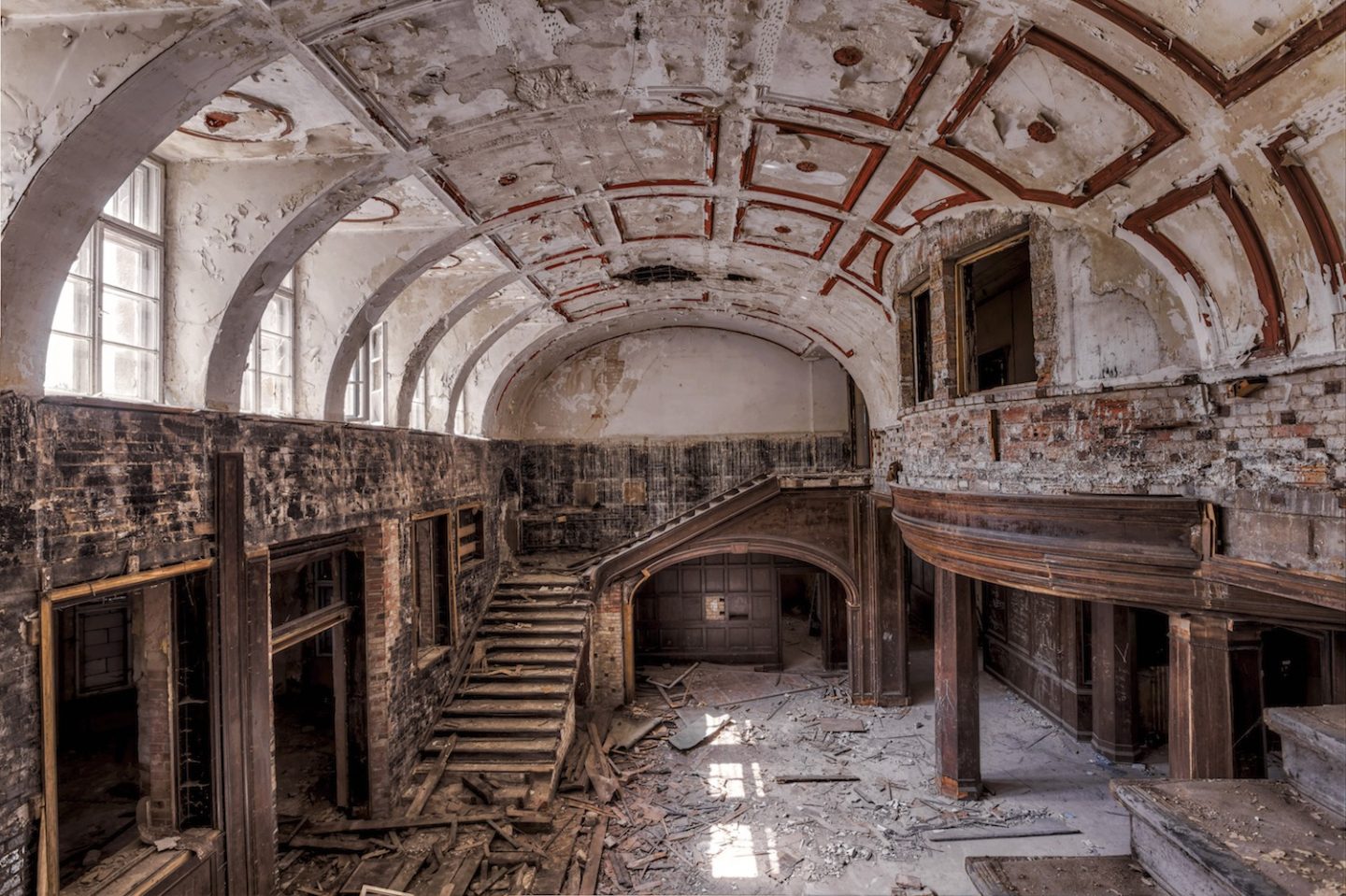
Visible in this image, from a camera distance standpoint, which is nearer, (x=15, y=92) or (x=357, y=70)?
(x=15, y=92)

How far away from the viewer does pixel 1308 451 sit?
14.4 feet

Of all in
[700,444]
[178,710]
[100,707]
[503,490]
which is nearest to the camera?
[178,710]

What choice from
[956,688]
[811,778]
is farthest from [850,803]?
[956,688]

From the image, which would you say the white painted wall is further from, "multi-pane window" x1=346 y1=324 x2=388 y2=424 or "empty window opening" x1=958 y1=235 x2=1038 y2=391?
"multi-pane window" x1=346 y1=324 x2=388 y2=424

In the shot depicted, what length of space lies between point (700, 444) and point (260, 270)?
1124cm

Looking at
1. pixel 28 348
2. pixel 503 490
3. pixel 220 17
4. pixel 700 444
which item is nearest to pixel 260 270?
pixel 28 348

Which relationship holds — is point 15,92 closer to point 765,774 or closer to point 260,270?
point 260,270

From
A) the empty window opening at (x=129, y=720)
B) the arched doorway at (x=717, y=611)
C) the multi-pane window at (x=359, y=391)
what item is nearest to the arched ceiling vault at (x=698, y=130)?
the multi-pane window at (x=359, y=391)

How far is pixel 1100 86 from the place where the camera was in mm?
4406

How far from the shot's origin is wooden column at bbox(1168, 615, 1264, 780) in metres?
5.52

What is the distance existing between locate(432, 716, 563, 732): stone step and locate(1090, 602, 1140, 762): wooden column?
811cm

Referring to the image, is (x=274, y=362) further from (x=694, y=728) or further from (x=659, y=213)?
(x=694, y=728)

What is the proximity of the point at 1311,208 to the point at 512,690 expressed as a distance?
1076 centimetres

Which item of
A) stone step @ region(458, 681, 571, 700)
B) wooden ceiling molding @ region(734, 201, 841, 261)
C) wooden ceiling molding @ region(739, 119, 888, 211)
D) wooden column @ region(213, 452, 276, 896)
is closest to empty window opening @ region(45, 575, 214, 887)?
wooden column @ region(213, 452, 276, 896)
